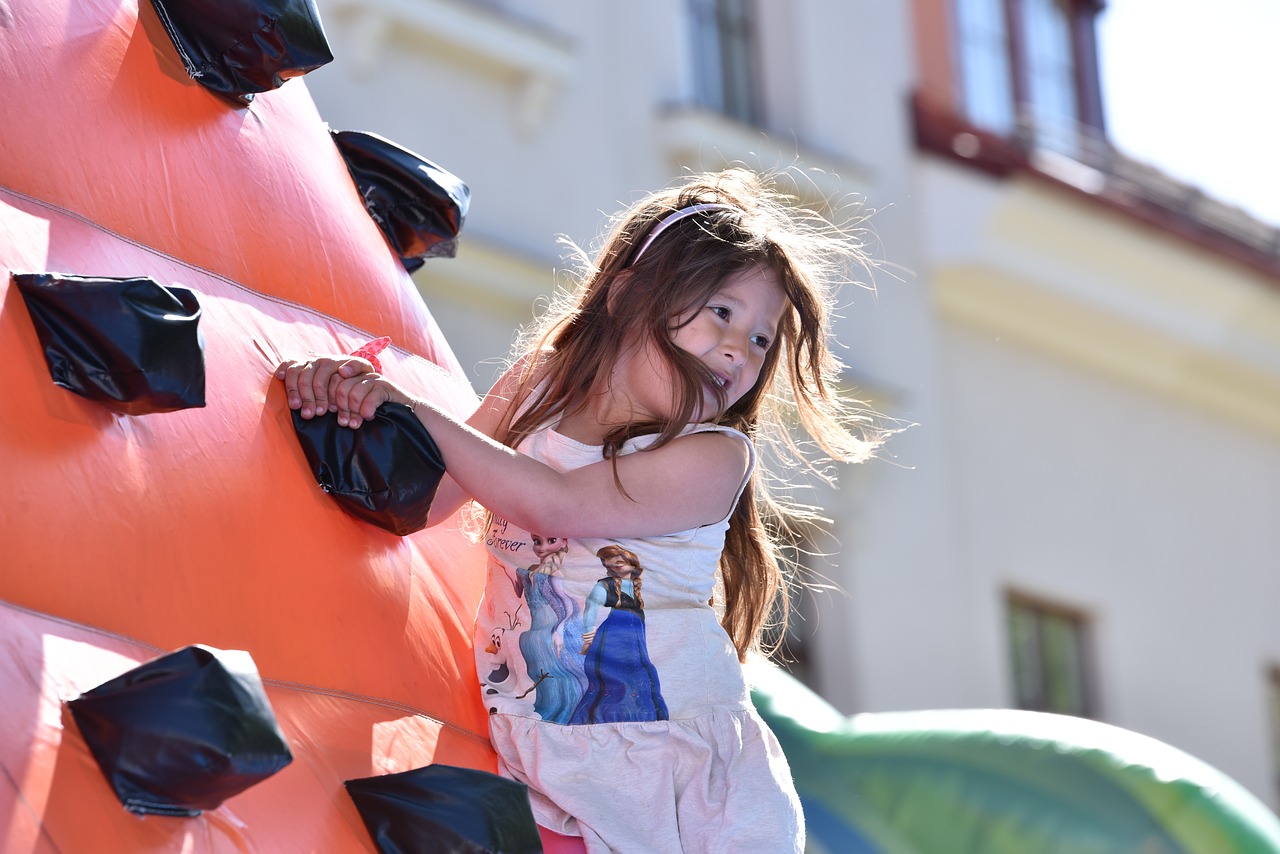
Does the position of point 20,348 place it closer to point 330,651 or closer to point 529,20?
point 330,651

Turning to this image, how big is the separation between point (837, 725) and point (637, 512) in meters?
1.03

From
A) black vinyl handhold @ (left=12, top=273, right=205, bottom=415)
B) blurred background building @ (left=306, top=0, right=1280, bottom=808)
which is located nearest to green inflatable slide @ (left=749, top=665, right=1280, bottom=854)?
black vinyl handhold @ (left=12, top=273, right=205, bottom=415)

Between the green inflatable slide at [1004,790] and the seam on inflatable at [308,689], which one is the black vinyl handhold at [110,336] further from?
the green inflatable slide at [1004,790]

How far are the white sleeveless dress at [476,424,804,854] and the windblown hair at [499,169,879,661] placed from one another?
0.09 metres

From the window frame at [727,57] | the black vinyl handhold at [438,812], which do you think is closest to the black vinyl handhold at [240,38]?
the black vinyl handhold at [438,812]

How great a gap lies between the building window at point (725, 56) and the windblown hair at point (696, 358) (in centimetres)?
507

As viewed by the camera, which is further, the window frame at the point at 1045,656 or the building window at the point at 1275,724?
the building window at the point at 1275,724

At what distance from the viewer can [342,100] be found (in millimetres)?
5473

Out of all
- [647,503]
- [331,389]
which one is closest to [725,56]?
[647,503]

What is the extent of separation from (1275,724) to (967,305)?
2.62 metres

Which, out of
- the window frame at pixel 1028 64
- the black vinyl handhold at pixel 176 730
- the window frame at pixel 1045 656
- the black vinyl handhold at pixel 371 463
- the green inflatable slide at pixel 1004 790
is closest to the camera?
the black vinyl handhold at pixel 176 730

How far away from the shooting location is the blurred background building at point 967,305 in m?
6.02

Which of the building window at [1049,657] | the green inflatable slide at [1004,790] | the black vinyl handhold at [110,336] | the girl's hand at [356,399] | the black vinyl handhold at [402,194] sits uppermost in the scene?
the black vinyl handhold at [402,194]

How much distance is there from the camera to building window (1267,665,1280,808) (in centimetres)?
863
